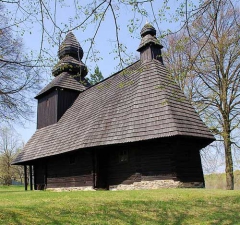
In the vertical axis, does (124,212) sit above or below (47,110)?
below

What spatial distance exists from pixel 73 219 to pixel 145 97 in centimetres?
778

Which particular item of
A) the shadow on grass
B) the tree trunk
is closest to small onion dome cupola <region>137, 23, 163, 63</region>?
the tree trunk

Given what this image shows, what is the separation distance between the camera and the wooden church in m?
12.0

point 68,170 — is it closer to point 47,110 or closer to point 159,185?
point 159,185

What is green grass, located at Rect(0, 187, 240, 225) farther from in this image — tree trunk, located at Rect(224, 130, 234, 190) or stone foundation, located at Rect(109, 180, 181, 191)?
tree trunk, located at Rect(224, 130, 234, 190)

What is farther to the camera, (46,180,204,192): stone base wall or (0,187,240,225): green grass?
(46,180,204,192): stone base wall

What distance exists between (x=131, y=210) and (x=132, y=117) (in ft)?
19.0

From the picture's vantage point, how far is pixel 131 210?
754 cm

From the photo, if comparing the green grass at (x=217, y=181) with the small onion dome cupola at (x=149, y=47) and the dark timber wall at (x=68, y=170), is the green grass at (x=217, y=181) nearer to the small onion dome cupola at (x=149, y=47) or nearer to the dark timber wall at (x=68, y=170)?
the small onion dome cupola at (x=149, y=47)

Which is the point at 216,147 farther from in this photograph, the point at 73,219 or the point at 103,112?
the point at 73,219

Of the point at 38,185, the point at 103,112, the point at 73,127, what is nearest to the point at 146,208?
the point at 103,112

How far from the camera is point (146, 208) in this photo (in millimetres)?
7777

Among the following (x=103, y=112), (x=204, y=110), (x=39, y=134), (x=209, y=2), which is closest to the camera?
(x=209, y=2)

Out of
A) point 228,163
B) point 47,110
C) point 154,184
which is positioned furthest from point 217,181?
point 47,110
